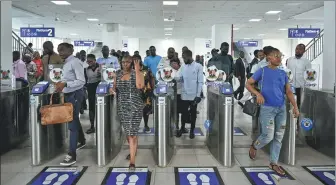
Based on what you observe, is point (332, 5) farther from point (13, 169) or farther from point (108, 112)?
point (13, 169)

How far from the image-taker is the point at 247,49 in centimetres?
2664

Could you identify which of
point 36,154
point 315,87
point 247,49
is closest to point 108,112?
point 36,154

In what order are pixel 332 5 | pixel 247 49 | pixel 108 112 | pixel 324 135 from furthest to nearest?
pixel 247 49 → pixel 332 5 → pixel 324 135 → pixel 108 112

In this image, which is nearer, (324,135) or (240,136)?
(324,135)

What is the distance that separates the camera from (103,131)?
4270 mm

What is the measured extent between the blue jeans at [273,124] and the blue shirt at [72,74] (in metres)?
2.25

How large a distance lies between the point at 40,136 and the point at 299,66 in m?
4.32

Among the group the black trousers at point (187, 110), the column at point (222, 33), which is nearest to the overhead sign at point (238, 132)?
the black trousers at point (187, 110)

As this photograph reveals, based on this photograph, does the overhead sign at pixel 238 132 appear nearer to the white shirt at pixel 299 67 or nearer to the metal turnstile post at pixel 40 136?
the white shirt at pixel 299 67

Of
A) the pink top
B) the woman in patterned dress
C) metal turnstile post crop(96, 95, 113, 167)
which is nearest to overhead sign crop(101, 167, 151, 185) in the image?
metal turnstile post crop(96, 95, 113, 167)

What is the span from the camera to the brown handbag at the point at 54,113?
4043 millimetres

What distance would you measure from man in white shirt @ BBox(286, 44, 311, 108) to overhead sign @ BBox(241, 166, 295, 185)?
2.19 m

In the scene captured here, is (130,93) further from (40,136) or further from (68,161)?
A: (40,136)

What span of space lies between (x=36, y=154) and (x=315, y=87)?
4.40 m
